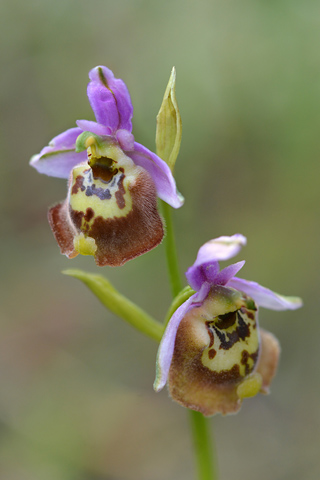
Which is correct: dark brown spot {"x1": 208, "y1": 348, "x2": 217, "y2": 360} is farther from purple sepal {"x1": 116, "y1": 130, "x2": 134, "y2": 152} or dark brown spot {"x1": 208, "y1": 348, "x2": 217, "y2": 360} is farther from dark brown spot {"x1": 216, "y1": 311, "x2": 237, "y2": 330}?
purple sepal {"x1": 116, "y1": 130, "x2": 134, "y2": 152}

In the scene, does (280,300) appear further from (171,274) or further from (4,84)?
(4,84)

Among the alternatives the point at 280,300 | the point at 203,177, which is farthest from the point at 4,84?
the point at 280,300

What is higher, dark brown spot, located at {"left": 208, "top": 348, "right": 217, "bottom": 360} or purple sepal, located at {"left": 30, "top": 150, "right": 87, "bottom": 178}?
purple sepal, located at {"left": 30, "top": 150, "right": 87, "bottom": 178}

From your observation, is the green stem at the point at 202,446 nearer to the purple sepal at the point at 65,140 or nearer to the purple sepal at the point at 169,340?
the purple sepal at the point at 169,340

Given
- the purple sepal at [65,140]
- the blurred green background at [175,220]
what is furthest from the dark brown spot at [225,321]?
the blurred green background at [175,220]

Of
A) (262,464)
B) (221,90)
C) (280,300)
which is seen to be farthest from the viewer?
(221,90)

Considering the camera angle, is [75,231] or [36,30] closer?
[75,231]

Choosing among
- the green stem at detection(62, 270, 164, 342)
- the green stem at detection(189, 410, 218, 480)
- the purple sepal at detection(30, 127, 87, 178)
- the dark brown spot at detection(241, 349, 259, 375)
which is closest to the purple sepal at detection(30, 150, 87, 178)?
the purple sepal at detection(30, 127, 87, 178)
